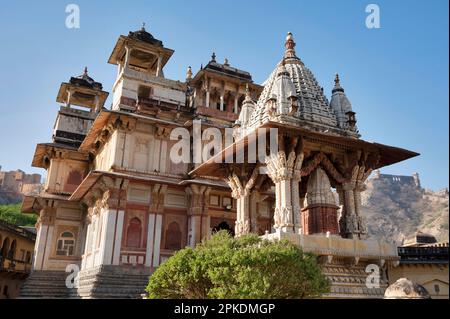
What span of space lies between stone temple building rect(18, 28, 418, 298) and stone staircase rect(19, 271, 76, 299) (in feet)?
0.21

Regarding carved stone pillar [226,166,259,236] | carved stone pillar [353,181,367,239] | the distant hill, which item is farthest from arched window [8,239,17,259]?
the distant hill

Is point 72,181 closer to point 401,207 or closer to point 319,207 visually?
point 319,207

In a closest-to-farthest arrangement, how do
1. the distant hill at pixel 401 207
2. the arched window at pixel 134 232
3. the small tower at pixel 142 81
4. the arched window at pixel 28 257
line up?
the arched window at pixel 134 232 → the small tower at pixel 142 81 → the arched window at pixel 28 257 → the distant hill at pixel 401 207

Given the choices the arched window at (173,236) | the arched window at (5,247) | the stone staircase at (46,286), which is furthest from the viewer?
the arched window at (5,247)

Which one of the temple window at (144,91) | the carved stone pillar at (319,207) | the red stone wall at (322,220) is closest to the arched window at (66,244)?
the temple window at (144,91)

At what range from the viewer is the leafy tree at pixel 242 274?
8.77m

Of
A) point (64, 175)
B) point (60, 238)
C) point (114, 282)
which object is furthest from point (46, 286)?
point (64, 175)

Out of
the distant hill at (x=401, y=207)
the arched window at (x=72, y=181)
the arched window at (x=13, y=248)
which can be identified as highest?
the distant hill at (x=401, y=207)

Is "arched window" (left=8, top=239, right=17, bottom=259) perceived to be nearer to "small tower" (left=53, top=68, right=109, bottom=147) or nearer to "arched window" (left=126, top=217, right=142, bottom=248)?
"small tower" (left=53, top=68, right=109, bottom=147)

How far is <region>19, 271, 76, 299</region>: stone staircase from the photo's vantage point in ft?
72.3

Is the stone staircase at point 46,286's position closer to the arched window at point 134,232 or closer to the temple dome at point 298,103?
the arched window at point 134,232

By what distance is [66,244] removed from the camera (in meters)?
25.0

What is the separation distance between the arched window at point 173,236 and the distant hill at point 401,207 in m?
91.4
